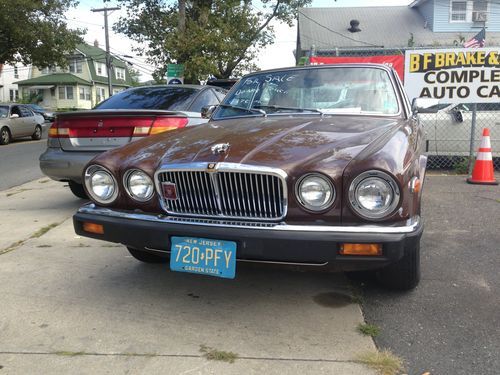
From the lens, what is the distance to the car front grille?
8.50 feet

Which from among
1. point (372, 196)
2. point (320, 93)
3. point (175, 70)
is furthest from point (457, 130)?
point (175, 70)

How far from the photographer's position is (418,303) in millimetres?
3061

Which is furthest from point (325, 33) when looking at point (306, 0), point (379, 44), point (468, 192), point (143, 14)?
point (468, 192)

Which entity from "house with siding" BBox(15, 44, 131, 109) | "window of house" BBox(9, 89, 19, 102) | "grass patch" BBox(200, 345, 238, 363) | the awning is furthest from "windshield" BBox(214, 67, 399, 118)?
"window of house" BBox(9, 89, 19, 102)

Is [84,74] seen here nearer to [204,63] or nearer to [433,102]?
[204,63]

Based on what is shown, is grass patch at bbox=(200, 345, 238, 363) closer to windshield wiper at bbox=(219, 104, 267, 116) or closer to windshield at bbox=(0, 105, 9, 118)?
windshield wiper at bbox=(219, 104, 267, 116)

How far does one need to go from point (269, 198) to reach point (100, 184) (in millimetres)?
1148

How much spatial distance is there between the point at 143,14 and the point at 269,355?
21.1 meters

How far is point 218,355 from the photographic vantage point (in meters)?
2.49

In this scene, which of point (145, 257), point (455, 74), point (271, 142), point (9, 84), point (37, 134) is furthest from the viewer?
point (9, 84)

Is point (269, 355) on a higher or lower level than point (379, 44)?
lower

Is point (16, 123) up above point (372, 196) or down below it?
above

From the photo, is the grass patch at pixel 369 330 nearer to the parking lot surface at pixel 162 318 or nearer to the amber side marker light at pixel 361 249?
the parking lot surface at pixel 162 318

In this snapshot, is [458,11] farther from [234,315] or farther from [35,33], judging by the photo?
[234,315]
